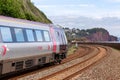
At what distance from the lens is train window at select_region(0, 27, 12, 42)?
18016mm

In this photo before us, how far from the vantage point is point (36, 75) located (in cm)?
2075

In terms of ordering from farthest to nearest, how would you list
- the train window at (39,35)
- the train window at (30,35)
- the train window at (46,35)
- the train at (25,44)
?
the train window at (46,35) → the train window at (39,35) → the train window at (30,35) → the train at (25,44)

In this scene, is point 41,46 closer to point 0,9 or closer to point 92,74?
point 92,74

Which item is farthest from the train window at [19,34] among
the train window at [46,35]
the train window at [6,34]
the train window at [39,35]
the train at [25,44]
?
the train window at [46,35]

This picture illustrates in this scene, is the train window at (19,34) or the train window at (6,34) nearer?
the train window at (6,34)

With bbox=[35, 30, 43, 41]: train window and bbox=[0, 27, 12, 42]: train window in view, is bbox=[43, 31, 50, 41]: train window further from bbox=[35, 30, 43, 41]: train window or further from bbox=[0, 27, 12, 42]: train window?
bbox=[0, 27, 12, 42]: train window

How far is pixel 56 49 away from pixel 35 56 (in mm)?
5152

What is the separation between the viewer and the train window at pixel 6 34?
18016 mm

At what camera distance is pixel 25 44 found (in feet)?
67.5

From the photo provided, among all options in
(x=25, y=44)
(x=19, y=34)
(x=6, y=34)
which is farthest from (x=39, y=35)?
(x=6, y=34)

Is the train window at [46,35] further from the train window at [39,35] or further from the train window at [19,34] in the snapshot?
the train window at [19,34]

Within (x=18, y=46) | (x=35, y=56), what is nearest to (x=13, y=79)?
(x=18, y=46)

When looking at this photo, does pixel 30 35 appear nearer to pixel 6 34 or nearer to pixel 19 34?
pixel 19 34

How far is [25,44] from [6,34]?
2404 mm
